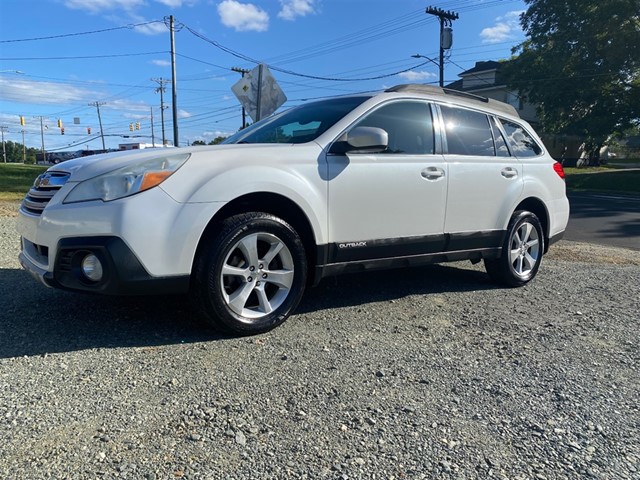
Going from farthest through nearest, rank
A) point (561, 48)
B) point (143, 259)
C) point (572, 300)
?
1. point (561, 48)
2. point (572, 300)
3. point (143, 259)

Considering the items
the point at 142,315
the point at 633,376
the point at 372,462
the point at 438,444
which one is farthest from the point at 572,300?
the point at 142,315

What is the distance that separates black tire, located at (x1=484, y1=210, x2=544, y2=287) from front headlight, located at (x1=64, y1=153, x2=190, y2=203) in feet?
11.1

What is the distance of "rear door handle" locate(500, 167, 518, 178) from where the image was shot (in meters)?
5.10

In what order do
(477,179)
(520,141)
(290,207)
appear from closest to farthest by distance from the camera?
(290,207), (477,179), (520,141)

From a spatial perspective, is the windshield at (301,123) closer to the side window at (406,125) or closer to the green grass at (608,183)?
the side window at (406,125)

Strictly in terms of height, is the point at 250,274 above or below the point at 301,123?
below

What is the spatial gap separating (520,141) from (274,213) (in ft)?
10.4

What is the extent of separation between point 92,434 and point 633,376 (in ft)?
9.97

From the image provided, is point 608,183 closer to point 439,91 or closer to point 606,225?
point 606,225

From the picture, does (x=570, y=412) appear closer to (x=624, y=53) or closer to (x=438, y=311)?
(x=438, y=311)

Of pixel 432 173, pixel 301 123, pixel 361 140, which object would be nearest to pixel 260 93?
pixel 301 123

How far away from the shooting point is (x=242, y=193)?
11.4 ft

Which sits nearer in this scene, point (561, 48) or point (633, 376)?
point (633, 376)

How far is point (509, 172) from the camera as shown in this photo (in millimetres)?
5164
